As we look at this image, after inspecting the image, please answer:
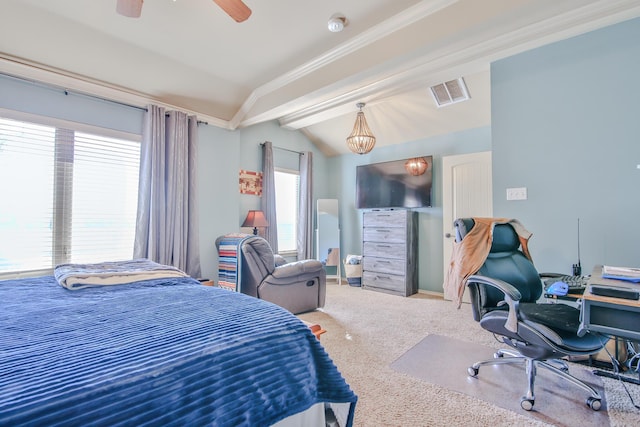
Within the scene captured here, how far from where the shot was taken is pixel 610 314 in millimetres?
1312

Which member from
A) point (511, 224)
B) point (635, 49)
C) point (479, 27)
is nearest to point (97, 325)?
point (511, 224)

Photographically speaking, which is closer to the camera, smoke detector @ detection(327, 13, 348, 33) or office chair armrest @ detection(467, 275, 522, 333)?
office chair armrest @ detection(467, 275, 522, 333)

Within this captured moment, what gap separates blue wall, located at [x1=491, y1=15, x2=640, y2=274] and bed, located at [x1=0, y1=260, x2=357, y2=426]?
2.53 m

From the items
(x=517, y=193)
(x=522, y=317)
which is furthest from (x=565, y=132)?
(x=522, y=317)

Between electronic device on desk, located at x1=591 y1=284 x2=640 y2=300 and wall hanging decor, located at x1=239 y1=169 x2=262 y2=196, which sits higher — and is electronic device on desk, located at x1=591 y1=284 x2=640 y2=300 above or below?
below

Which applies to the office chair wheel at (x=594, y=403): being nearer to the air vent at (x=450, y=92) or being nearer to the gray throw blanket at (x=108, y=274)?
the gray throw blanket at (x=108, y=274)

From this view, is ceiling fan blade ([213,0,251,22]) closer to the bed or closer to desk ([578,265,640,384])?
the bed

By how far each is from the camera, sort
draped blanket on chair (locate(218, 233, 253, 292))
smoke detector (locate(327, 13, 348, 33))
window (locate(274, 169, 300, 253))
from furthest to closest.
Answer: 1. window (locate(274, 169, 300, 253))
2. draped blanket on chair (locate(218, 233, 253, 292))
3. smoke detector (locate(327, 13, 348, 33))

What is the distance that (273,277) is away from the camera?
3.35 meters

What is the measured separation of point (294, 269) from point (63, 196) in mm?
2434

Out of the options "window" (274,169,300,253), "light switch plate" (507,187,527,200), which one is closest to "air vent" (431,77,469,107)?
"light switch plate" (507,187,527,200)

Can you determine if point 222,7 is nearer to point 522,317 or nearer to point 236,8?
point 236,8

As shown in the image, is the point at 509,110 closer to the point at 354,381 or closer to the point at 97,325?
the point at 354,381

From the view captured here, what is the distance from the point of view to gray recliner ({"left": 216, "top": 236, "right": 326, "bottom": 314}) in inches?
130
